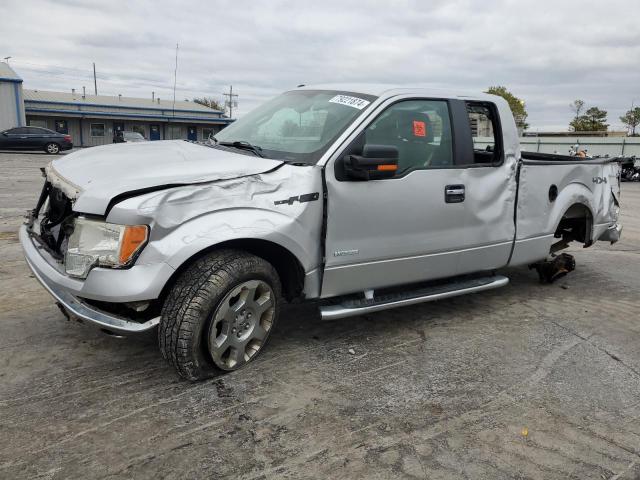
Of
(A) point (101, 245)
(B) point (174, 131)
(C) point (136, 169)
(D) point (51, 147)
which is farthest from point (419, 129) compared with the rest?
(B) point (174, 131)

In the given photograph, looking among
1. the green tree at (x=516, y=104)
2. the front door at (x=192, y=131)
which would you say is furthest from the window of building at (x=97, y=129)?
the green tree at (x=516, y=104)

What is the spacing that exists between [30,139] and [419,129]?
89.3 feet

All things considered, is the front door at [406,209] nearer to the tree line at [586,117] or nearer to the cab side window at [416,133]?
the cab side window at [416,133]

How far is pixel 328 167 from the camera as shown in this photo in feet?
11.4

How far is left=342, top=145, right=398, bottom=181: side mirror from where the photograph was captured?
135 inches

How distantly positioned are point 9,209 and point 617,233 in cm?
915

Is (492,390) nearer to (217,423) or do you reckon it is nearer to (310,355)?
(310,355)

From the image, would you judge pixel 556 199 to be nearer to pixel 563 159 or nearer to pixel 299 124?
pixel 563 159

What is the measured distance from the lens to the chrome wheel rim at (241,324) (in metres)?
3.16

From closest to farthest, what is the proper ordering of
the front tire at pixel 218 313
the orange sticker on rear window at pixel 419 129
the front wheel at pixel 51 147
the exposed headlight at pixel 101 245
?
the exposed headlight at pixel 101 245
the front tire at pixel 218 313
the orange sticker on rear window at pixel 419 129
the front wheel at pixel 51 147

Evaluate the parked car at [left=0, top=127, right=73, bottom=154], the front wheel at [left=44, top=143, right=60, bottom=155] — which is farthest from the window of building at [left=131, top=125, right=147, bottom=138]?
the parked car at [left=0, top=127, right=73, bottom=154]

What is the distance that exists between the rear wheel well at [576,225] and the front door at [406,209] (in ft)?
4.46

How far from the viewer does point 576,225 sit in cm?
568

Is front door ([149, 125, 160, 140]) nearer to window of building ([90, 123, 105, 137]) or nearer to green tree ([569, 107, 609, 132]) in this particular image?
window of building ([90, 123, 105, 137])
